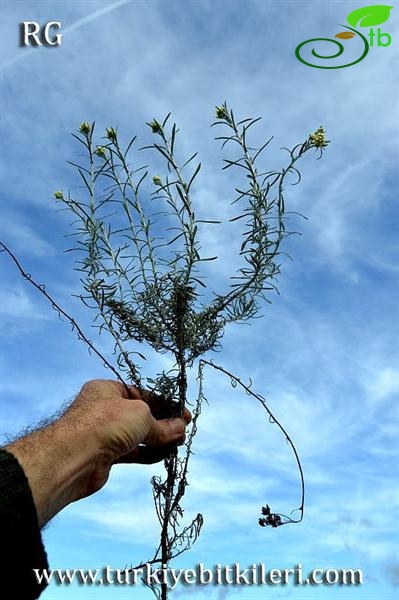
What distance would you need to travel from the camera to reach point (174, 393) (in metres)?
2.79

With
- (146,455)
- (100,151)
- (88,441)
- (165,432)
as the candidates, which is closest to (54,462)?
(88,441)

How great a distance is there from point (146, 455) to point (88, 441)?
0.53 meters

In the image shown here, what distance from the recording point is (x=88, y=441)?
243 centimetres

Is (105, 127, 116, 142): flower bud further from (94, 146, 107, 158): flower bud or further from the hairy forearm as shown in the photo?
the hairy forearm

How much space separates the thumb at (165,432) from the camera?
2.68 metres

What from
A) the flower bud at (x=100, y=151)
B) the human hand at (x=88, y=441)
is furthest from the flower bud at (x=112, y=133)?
the human hand at (x=88, y=441)

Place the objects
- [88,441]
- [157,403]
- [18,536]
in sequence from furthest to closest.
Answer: [157,403]
[88,441]
[18,536]

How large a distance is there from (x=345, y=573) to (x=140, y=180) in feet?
5.85

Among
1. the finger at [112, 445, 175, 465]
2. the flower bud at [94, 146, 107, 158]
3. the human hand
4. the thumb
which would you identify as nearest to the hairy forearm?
the human hand

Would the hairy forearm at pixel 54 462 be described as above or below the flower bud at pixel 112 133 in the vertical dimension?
below

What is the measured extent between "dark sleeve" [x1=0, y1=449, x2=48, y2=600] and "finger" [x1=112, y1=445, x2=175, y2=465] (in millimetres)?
672

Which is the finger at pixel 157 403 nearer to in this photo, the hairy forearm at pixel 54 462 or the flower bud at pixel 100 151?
the hairy forearm at pixel 54 462

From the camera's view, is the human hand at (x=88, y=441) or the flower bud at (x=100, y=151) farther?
the flower bud at (x=100, y=151)

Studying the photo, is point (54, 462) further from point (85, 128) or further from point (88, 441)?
point (85, 128)
